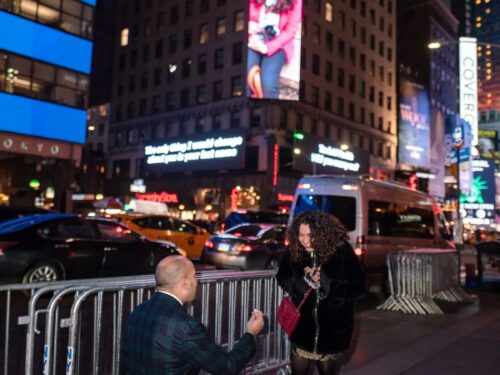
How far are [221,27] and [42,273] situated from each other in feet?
138

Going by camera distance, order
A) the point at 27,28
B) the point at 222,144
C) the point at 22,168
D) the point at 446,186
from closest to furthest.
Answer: the point at 27,28 < the point at 22,168 < the point at 222,144 < the point at 446,186

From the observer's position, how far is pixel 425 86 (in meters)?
68.8

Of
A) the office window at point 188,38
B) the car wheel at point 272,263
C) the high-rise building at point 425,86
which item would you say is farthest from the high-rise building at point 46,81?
the high-rise building at point 425,86

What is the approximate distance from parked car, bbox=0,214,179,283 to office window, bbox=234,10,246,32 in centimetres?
3762

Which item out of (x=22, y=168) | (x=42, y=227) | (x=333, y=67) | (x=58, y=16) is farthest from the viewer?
(x=333, y=67)

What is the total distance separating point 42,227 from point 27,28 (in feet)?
67.3

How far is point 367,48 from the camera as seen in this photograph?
5706 cm

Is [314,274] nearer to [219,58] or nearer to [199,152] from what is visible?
[199,152]

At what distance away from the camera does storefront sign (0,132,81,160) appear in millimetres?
26312

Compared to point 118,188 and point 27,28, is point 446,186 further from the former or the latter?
point 27,28

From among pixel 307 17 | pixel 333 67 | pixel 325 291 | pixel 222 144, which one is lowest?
pixel 325 291

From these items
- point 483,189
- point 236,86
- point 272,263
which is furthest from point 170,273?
point 483,189

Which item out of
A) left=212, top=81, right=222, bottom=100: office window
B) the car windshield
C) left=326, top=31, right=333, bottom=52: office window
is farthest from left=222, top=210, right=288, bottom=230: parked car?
left=326, top=31, right=333, bottom=52: office window

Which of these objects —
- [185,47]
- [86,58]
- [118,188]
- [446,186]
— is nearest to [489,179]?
[446,186]
